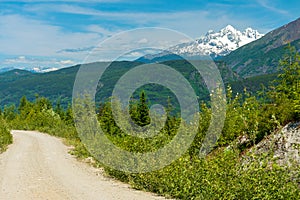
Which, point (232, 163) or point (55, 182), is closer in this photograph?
point (232, 163)

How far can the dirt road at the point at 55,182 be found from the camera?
496 inches

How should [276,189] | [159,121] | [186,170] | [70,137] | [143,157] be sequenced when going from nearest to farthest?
[276,189] < [186,170] < [143,157] < [159,121] < [70,137]

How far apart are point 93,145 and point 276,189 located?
12.5m

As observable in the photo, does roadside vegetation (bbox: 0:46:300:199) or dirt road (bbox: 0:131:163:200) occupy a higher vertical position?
roadside vegetation (bbox: 0:46:300:199)

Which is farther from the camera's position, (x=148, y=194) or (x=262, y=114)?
(x=262, y=114)

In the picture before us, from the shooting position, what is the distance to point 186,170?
12.0 meters

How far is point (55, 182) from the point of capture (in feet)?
49.2

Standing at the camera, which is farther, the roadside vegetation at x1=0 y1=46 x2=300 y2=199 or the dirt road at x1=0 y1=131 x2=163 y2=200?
the dirt road at x1=0 y1=131 x2=163 y2=200

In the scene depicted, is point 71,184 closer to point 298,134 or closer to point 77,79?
point 77,79

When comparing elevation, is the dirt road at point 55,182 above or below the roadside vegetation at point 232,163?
below

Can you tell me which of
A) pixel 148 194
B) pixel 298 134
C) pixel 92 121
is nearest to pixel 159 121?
pixel 148 194

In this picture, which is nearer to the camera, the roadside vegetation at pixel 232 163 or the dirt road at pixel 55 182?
the roadside vegetation at pixel 232 163

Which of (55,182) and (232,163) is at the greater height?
(232,163)

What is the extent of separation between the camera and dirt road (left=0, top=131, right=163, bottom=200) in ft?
41.3
